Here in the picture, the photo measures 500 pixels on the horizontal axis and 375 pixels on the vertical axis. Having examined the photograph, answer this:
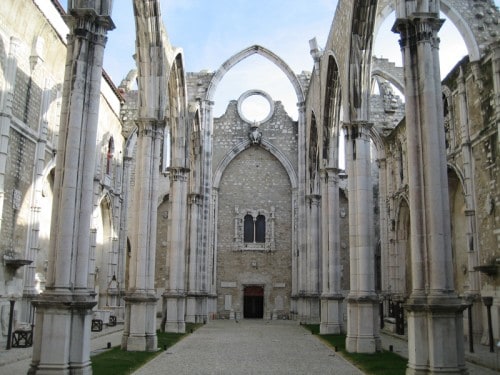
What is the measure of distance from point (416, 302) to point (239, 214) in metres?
24.4

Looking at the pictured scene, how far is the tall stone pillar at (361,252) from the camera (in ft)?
46.4

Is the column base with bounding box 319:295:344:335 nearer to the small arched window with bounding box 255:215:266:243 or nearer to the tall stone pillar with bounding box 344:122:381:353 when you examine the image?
the tall stone pillar with bounding box 344:122:381:353

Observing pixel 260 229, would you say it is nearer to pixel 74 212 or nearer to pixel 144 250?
pixel 144 250

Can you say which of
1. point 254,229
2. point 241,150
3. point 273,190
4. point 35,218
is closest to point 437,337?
point 35,218

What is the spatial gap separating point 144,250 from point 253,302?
18.3 metres

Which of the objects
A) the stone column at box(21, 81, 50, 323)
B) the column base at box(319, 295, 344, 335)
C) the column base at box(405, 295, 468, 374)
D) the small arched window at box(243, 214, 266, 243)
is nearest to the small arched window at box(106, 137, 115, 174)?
the stone column at box(21, 81, 50, 323)

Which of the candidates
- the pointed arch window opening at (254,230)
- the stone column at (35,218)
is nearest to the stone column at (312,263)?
the pointed arch window opening at (254,230)

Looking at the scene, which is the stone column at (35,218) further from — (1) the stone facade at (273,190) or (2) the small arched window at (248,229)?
(2) the small arched window at (248,229)

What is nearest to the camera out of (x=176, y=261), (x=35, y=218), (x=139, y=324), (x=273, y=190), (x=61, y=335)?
(x=61, y=335)

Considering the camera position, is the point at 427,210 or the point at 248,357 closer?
the point at 427,210

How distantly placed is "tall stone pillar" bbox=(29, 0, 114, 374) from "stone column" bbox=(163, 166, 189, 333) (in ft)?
33.8

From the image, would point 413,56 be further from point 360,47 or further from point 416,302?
point 360,47

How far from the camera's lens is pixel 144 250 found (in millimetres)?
15031

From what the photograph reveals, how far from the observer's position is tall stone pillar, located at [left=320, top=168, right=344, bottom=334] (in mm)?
18891
